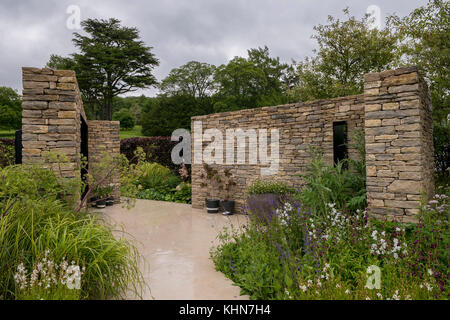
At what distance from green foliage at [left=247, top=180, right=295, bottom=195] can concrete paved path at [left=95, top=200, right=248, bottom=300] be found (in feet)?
2.73

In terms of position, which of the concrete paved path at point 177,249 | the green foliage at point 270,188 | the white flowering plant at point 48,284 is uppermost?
the green foliage at point 270,188

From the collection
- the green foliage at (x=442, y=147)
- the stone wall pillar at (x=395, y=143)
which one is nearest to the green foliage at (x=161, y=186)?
the stone wall pillar at (x=395, y=143)

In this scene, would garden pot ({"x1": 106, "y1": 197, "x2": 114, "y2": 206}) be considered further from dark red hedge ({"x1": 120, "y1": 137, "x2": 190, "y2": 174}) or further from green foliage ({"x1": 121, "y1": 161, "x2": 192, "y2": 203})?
dark red hedge ({"x1": 120, "y1": 137, "x2": 190, "y2": 174})

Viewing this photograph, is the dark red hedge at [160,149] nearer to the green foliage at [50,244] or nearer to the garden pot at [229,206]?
the garden pot at [229,206]

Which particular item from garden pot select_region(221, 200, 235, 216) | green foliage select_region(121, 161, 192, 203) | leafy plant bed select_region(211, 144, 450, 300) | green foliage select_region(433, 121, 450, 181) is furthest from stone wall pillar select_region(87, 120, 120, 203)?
green foliage select_region(433, 121, 450, 181)

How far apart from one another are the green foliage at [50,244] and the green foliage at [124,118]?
24603 mm

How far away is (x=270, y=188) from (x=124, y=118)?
23.6 m

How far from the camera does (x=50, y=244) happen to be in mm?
2377

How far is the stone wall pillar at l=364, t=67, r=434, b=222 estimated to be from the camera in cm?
336

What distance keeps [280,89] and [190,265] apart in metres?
20.0

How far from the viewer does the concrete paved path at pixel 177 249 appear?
2.78m

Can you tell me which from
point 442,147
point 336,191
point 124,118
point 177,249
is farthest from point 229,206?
point 124,118
